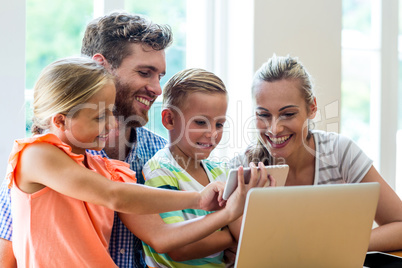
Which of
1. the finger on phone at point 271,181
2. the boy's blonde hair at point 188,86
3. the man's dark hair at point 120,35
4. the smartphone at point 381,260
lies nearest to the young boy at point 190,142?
the boy's blonde hair at point 188,86

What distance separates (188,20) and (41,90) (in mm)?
1662

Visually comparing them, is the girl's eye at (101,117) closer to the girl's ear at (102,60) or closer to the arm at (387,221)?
the girl's ear at (102,60)

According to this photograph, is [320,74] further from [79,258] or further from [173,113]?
[79,258]

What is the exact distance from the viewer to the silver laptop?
0.96 meters

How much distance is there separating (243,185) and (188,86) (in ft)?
1.59

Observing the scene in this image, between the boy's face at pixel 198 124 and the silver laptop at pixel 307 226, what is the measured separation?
0.52 meters

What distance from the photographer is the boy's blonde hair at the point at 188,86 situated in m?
1.50

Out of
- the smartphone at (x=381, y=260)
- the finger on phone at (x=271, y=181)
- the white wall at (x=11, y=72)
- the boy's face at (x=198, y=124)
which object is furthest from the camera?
the white wall at (x=11, y=72)

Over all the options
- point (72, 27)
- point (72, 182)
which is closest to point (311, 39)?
point (72, 27)

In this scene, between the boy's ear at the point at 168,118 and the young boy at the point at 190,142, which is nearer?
the young boy at the point at 190,142

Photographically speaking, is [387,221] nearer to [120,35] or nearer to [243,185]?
[243,185]

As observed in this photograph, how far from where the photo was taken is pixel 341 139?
1.84 m

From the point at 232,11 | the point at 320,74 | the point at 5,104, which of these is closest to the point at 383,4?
the point at 320,74

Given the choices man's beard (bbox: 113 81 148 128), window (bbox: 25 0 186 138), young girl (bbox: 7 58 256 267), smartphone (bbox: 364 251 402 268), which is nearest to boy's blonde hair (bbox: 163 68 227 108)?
man's beard (bbox: 113 81 148 128)
